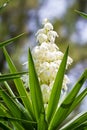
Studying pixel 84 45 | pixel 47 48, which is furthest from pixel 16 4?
pixel 47 48

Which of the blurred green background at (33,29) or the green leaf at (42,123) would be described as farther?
the blurred green background at (33,29)

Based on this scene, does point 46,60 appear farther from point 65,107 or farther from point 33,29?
point 33,29

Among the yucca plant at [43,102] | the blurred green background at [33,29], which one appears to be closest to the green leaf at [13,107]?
the yucca plant at [43,102]

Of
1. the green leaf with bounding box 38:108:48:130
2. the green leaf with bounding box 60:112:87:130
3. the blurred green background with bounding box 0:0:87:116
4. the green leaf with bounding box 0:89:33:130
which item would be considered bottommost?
the blurred green background with bounding box 0:0:87:116

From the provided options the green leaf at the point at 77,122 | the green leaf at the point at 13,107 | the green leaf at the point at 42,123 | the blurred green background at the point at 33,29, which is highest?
the green leaf at the point at 13,107

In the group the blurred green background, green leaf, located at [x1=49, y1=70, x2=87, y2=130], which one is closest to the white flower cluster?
green leaf, located at [x1=49, y1=70, x2=87, y2=130]

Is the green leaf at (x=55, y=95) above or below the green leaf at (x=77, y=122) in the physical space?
above

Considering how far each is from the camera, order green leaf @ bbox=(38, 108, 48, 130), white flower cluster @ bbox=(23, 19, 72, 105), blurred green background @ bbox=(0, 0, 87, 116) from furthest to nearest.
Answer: blurred green background @ bbox=(0, 0, 87, 116) < white flower cluster @ bbox=(23, 19, 72, 105) < green leaf @ bbox=(38, 108, 48, 130)

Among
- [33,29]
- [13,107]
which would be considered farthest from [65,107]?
[33,29]

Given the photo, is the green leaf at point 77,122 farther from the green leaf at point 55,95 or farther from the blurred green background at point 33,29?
the blurred green background at point 33,29

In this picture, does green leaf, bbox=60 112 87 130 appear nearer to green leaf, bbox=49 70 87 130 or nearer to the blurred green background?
green leaf, bbox=49 70 87 130
